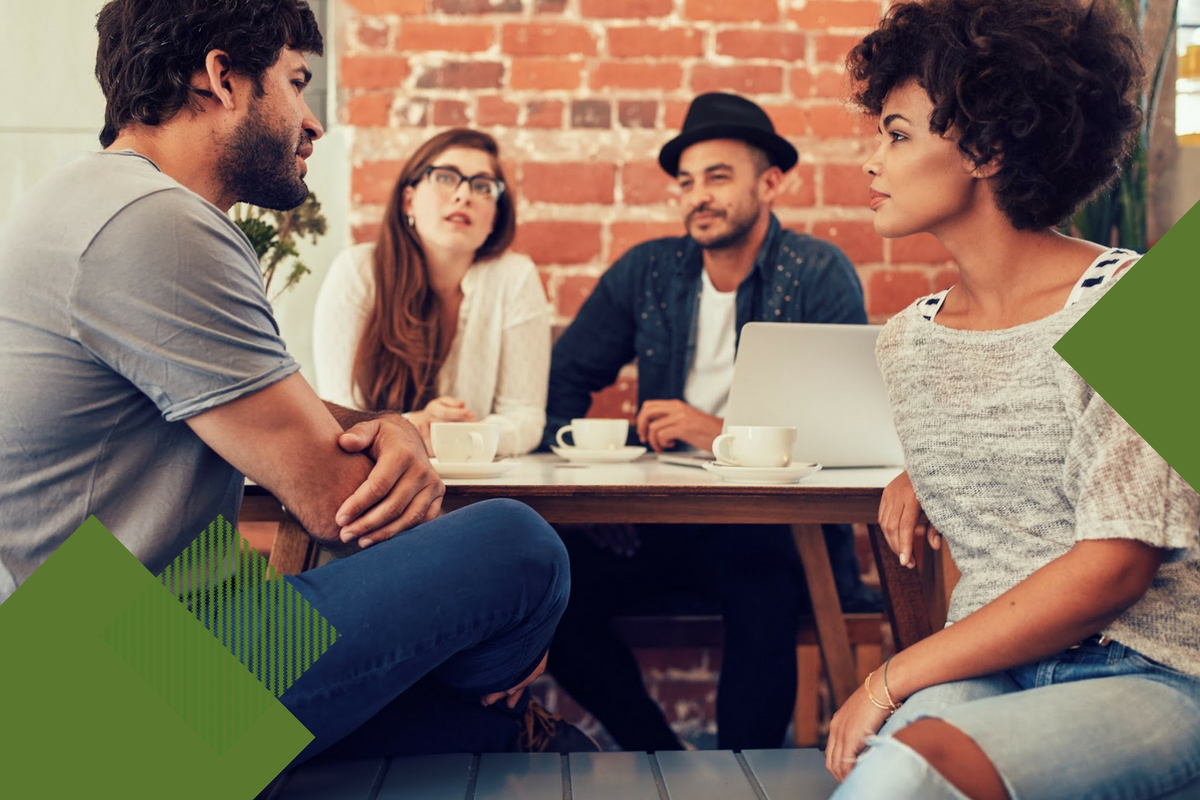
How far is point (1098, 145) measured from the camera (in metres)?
1.06

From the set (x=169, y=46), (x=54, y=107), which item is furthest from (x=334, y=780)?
(x=54, y=107)

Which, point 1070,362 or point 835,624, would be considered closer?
point 1070,362

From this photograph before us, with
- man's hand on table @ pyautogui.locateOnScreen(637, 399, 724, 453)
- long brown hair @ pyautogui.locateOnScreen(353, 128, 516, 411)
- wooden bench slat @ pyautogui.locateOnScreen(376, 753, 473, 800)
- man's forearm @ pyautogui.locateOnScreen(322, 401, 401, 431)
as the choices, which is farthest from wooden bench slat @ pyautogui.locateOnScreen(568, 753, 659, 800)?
long brown hair @ pyautogui.locateOnScreen(353, 128, 516, 411)

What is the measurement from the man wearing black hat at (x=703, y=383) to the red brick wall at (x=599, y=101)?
13 cm

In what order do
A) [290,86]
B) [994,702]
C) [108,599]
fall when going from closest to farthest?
[994,702] < [108,599] < [290,86]

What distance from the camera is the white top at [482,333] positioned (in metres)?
2.06

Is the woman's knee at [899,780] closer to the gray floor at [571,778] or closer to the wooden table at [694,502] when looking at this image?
the gray floor at [571,778]

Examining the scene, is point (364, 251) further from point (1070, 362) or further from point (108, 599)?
point (1070, 362)

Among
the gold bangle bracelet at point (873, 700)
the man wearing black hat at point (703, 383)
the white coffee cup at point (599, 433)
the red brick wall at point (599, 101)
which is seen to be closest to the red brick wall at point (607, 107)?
the red brick wall at point (599, 101)

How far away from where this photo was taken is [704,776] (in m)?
1.07

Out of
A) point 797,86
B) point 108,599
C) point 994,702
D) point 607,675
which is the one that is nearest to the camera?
point 994,702

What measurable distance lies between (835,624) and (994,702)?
0.72 m

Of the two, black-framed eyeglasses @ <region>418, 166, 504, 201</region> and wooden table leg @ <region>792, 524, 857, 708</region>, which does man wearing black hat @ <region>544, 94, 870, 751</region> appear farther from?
black-framed eyeglasses @ <region>418, 166, 504, 201</region>

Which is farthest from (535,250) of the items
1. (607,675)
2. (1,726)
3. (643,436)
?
(1,726)
